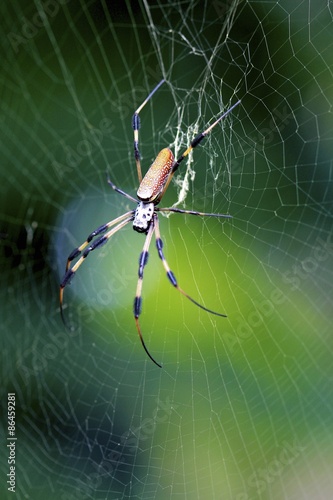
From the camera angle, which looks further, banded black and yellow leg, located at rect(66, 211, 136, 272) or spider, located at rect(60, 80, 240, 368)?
banded black and yellow leg, located at rect(66, 211, 136, 272)

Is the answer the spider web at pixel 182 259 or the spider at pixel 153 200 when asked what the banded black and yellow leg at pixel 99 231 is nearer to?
the spider at pixel 153 200

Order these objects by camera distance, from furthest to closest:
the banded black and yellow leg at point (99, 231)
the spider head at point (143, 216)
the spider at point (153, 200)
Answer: the banded black and yellow leg at point (99, 231)
the spider head at point (143, 216)
the spider at point (153, 200)

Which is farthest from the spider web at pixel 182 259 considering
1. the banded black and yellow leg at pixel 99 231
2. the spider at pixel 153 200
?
the banded black and yellow leg at pixel 99 231

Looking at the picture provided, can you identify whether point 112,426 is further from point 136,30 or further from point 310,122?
point 136,30

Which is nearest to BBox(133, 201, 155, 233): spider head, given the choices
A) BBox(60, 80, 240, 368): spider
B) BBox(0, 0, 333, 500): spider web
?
BBox(60, 80, 240, 368): spider

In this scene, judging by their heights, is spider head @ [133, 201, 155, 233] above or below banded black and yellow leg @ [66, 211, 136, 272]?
below

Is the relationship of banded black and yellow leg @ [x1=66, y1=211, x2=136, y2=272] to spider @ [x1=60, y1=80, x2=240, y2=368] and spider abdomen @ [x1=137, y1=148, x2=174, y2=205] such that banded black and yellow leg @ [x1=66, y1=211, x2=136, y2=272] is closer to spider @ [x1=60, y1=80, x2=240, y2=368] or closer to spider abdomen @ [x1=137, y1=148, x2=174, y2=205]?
spider @ [x1=60, y1=80, x2=240, y2=368]
